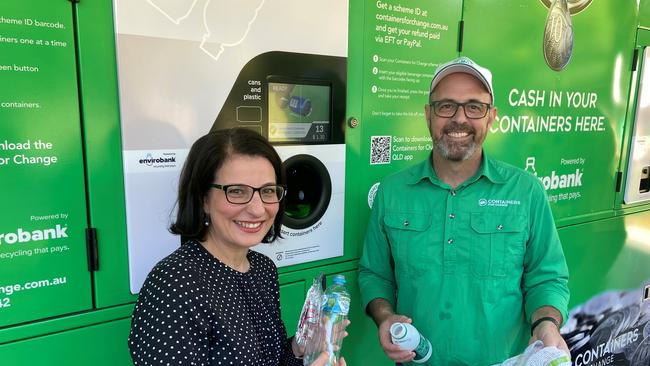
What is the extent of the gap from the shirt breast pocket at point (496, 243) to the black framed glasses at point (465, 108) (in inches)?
13.7

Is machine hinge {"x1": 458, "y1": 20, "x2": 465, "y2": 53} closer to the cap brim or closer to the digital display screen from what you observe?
the cap brim

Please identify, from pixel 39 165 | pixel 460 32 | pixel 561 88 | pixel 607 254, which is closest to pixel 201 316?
pixel 39 165

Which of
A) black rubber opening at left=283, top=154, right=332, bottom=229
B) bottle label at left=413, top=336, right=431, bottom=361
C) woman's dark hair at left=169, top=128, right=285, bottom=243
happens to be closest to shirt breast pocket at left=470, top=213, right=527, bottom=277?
→ bottle label at left=413, top=336, right=431, bottom=361

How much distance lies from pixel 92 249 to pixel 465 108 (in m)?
1.27

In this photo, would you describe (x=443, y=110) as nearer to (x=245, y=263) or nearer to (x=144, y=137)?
(x=245, y=263)

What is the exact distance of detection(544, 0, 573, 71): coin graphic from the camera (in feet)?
7.99

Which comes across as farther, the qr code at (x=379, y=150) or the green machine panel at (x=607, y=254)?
the green machine panel at (x=607, y=254)

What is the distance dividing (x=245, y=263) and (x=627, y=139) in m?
2.80

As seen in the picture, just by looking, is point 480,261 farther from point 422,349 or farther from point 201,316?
point 201,316

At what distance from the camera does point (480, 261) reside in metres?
1.61

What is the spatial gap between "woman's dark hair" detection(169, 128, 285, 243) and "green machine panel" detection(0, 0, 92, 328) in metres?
0.34

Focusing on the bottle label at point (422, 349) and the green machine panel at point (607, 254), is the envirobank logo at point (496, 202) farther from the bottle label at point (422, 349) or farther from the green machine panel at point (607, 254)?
the green machine panel at point (607, 254)

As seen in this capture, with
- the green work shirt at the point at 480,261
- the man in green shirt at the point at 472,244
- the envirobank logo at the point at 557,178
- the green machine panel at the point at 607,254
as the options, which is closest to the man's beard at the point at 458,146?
the man in green shirt at the point at 472,244

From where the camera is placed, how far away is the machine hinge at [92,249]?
1.34 meters
